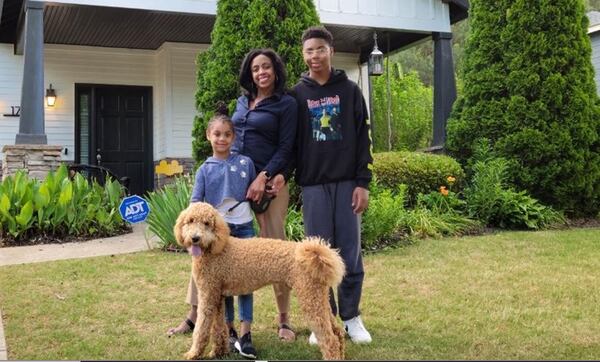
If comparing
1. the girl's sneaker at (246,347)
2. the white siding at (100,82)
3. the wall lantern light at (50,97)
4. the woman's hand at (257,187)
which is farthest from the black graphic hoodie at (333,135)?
the wall lantern light at (50,97)

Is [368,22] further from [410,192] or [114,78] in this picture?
[114,78]

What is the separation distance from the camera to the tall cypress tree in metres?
8.65

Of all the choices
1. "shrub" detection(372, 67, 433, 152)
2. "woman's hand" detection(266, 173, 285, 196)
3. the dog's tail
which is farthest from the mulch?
"shrub" detection(372, 67, 433, 152)

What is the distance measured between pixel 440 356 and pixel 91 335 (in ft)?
6.93

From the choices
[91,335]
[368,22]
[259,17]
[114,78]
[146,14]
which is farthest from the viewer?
[114,78]

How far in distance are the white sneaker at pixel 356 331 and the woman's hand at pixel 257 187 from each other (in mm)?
942

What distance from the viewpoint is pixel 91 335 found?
149 inches

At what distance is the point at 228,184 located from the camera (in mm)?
3400

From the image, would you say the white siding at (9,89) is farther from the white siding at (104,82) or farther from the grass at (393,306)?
the grass at (393,306)

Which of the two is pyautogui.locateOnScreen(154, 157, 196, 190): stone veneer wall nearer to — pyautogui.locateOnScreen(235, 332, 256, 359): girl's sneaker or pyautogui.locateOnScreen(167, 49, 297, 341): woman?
pyautogui.locateOnScreen(167, 49, 297, 341): woman

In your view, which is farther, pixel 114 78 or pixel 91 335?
pixel 114 78

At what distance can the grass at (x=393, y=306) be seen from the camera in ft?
11.4

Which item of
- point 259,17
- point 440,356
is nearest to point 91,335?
point 440,356

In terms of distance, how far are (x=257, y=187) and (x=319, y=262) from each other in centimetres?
64
